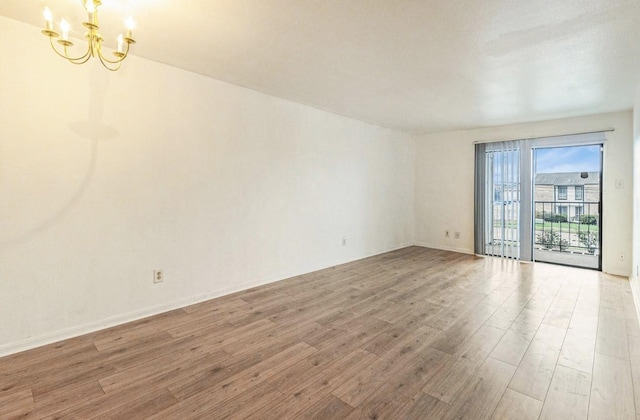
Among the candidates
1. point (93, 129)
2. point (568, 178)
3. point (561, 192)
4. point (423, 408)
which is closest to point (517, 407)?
point (423, 408)

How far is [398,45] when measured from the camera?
7.84 feet

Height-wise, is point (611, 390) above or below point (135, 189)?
below

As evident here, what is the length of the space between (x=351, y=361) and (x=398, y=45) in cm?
240

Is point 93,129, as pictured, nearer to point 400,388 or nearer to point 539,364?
point 400,388

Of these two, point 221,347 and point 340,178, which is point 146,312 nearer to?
point 221,347

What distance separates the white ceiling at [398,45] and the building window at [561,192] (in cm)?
181

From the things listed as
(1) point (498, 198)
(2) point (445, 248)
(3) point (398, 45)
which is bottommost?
(2) point (445, 248)

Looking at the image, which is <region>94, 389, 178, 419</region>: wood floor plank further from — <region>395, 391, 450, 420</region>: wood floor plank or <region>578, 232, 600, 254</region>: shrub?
<region>578, 232, 600, 254</region>: shrub

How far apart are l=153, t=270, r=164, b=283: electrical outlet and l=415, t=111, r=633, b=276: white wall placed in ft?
16.4

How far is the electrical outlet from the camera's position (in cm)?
289

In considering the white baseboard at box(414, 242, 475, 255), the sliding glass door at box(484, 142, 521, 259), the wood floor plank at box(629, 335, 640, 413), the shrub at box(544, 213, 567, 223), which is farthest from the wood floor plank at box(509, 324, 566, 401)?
the shrub at box(544, 213, 567, 223)

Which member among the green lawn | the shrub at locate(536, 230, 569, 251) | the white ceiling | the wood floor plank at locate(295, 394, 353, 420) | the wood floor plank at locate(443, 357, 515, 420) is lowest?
the wood floor plank at locate(295, 394, 353, 420)

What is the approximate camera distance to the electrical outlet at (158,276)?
2.89m

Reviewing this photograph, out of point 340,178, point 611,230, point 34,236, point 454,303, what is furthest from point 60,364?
point 611,230
